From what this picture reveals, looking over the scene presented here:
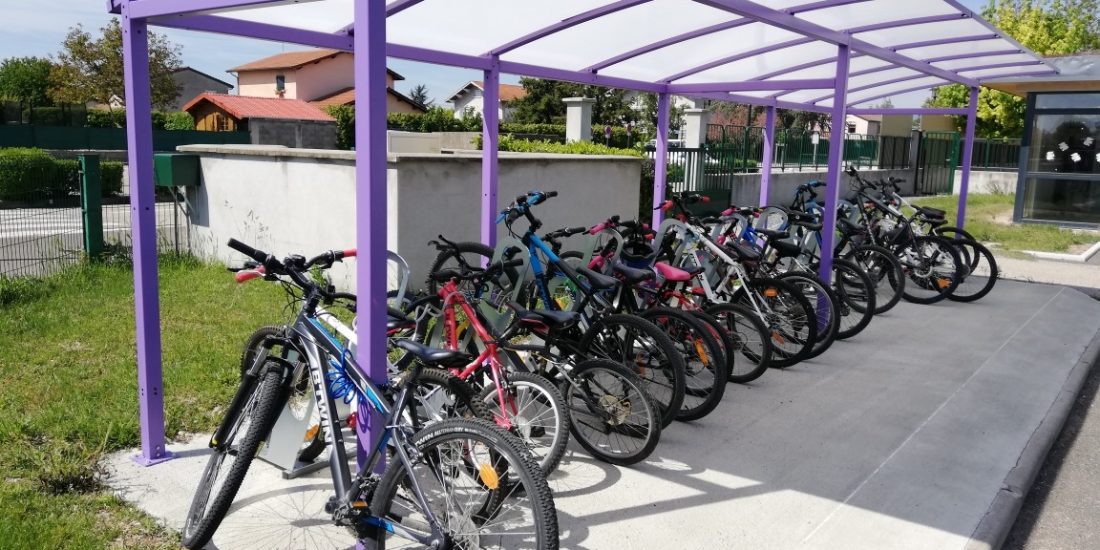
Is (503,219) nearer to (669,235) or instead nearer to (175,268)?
(669,235)

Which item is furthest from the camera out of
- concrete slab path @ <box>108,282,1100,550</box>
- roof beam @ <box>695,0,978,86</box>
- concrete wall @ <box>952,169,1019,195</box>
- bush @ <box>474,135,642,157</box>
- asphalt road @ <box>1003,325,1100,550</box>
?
concrete wall @ <box>952,169,1019,195</box>

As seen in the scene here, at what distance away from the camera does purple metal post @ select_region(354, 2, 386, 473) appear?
2566 millimetres

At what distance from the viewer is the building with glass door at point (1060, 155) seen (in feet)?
48.7

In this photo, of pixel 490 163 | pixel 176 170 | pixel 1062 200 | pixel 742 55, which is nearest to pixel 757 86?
pixel 742 55

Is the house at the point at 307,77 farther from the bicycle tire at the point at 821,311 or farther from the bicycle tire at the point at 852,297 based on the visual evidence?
the bicycle tire at the point at 821,311

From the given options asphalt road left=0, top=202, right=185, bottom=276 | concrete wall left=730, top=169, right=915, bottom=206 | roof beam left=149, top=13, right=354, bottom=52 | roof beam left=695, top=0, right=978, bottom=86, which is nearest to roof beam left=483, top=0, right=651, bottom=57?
roof beam left=695, top=0, right=978, bottom=86

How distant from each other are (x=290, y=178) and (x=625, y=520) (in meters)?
5.23

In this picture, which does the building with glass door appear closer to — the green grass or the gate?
the green grass

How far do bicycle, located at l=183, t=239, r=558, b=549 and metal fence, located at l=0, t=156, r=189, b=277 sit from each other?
4.97 meters

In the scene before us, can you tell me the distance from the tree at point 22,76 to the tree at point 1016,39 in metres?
45.4

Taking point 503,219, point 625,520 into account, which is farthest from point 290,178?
point 625,520

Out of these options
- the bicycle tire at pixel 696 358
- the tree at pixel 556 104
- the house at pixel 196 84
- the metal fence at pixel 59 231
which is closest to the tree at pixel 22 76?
the house at pixel 196 84

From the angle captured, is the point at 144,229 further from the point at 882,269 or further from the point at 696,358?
the point at 882,269

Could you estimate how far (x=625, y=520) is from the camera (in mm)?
3342
